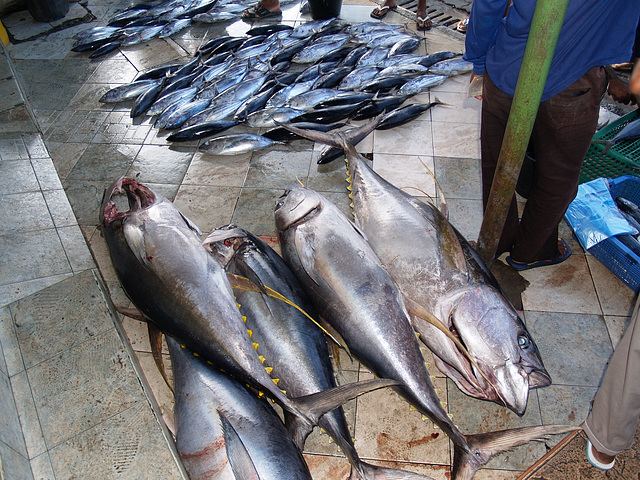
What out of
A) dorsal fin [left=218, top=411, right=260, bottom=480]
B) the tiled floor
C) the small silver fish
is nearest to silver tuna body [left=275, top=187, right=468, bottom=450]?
the tiled floor

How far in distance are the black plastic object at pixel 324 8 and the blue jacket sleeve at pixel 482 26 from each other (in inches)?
177

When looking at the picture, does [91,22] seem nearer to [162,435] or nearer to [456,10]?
[456,10]

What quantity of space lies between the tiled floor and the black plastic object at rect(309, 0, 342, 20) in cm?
171

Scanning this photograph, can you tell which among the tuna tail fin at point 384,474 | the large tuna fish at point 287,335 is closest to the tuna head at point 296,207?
the large tuna fish at point 287,335

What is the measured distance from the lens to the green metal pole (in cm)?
192

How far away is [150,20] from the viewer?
697 cm

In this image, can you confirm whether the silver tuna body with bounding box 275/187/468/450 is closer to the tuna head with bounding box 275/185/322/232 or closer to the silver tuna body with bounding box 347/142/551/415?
the tuna head with bounding box 275/185/322/232

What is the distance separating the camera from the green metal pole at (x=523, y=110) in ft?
6.30

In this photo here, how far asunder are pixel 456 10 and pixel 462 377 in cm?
653

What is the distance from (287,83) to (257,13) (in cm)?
247

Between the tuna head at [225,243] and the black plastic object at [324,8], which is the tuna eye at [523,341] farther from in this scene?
the black plastic object at [324,8]

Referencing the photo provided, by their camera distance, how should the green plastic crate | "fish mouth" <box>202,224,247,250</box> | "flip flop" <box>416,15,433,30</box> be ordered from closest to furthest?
"fish mouth" <box>202,224,247,250</box> → the green plastic crate → "flip flop" <box>416,15,433,30</box>

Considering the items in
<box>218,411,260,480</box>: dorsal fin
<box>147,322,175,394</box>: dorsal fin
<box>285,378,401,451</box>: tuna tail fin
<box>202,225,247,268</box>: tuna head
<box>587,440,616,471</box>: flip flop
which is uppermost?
<box>202,225,247,268</box>: tuna head

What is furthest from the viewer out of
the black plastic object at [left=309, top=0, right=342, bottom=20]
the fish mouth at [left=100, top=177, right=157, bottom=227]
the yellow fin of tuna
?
the black plastic object at [left=309, top=0, right=342, bottom=20]
